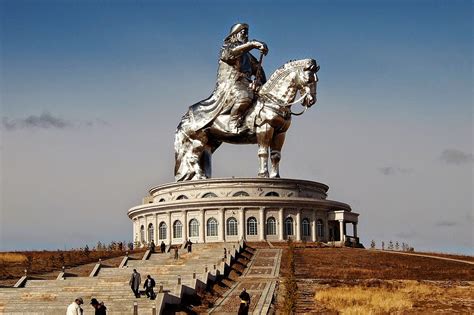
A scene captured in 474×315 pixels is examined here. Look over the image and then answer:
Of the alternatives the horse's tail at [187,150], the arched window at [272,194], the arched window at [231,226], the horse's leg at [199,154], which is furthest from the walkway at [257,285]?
the horse's tail at [187,150]

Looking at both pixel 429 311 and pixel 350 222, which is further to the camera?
pixel 350 222

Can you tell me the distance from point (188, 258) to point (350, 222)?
2752 cm

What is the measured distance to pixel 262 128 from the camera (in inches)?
2808

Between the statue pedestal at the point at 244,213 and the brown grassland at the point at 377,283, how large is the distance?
473 inches

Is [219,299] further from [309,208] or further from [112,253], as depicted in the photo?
[309,208]

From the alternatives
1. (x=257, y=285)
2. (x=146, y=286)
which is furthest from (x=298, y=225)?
(x=146, y=286)

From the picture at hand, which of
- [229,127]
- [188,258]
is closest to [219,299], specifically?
[188,258]

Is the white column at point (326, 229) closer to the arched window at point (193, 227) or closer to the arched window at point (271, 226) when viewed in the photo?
the arched window at point (271, 226)

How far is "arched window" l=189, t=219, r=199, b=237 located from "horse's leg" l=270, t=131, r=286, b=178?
7.33 meters

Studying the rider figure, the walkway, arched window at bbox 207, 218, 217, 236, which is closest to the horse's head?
the rider figure

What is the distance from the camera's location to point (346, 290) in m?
39.4

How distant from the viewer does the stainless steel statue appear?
7088cm

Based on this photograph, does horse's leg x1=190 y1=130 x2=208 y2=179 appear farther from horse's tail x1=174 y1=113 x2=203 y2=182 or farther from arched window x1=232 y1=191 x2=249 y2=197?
arched window x1=232 y1=191 x2=249 y2=197

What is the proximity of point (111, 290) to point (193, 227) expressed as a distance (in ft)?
118
